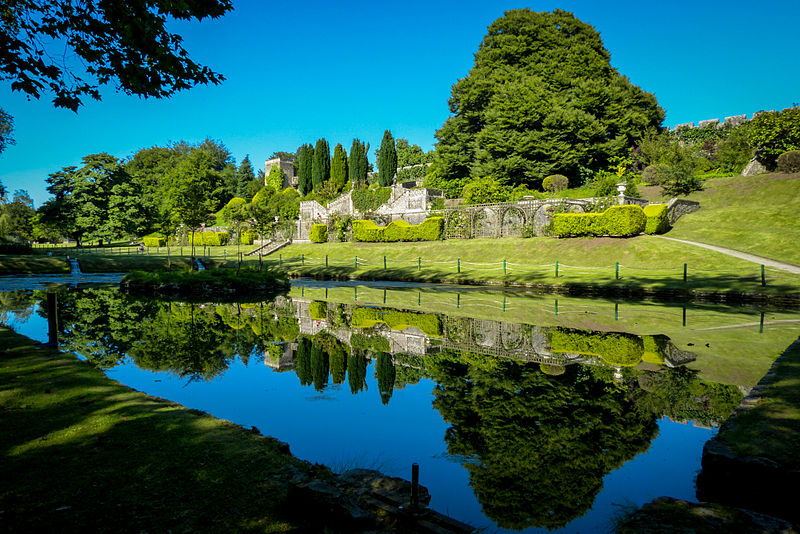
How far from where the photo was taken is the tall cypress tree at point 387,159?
59062 mm

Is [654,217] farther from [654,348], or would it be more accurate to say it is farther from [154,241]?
[154,241]

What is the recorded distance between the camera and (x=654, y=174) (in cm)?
3484

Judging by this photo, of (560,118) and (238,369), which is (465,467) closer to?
(238,369)

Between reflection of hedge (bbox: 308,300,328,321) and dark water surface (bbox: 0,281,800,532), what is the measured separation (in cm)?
34

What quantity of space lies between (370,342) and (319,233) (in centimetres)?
3503

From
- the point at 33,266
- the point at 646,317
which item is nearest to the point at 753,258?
the point at 646,317

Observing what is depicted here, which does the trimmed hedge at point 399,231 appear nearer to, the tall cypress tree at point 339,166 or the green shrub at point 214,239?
the green shrub at point 214,239

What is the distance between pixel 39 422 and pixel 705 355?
9.89 meters

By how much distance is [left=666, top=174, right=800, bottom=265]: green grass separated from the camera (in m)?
22.6

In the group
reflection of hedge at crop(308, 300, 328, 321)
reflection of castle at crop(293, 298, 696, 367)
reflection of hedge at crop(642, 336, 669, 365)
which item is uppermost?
reflection of hedge at crop(642, 336, 669, 365)

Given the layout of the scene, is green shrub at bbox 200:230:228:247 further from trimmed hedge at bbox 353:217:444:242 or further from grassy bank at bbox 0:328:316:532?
grassy bank at bbox 0:328:316:532

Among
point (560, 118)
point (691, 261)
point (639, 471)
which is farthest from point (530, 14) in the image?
point (639, 471)

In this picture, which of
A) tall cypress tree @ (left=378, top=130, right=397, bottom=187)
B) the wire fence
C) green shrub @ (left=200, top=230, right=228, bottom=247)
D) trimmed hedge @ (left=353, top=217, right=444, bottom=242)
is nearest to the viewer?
the wire fence

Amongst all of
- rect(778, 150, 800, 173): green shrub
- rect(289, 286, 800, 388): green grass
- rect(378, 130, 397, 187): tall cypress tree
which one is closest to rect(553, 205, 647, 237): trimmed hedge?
rect(289, 286, 800, 388): green grass
